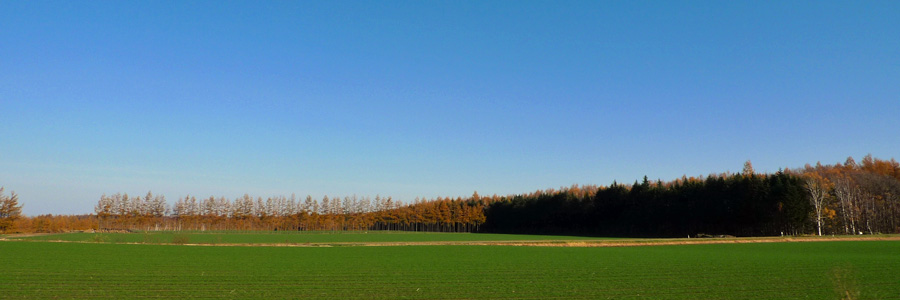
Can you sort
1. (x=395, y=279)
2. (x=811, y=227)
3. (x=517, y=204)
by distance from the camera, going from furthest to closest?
(x=517, y=204) < (x=811, y=227) < (x=395, y=279)

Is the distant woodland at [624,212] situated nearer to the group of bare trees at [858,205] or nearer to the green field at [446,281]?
the group of bare trees at [858,205]

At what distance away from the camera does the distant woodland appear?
85.3m

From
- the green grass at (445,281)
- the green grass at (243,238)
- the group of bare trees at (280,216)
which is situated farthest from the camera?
the group of bare trees at (280,216)

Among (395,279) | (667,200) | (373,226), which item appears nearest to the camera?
(395,279)

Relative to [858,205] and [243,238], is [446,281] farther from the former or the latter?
[858,205]

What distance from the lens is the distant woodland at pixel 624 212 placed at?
3359 inches

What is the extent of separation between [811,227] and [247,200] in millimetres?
152954

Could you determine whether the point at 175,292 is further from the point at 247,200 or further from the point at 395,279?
the point at 247,200

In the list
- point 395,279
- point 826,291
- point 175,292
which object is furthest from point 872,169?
point 175,292

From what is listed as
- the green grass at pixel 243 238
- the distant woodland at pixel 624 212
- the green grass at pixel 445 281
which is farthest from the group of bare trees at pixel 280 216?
the green grass at pixel 445 281

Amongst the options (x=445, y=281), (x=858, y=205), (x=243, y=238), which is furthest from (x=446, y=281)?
(x=858, y=205)

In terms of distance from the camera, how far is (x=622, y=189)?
121 metres

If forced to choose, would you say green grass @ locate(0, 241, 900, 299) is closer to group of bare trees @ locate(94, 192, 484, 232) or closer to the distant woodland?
the distant woodland

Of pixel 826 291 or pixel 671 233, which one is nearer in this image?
pixel 826 291
